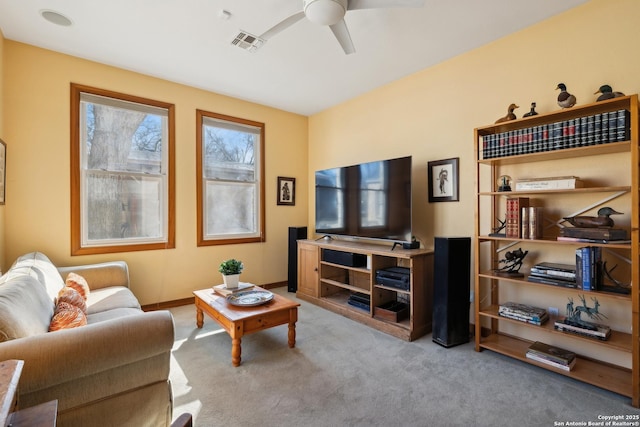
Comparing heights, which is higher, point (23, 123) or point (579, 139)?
point (23, 123)

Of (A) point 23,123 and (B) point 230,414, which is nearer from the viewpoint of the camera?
(B) point 230,414

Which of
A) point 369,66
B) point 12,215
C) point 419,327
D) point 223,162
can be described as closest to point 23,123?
point 12,215

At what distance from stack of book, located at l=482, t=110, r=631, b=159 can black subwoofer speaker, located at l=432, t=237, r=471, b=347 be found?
837mm

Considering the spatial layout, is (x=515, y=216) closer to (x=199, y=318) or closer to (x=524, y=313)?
(x=524, y=313)

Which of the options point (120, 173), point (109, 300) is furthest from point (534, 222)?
point (120, 173)

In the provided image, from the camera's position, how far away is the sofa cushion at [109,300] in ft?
7.62

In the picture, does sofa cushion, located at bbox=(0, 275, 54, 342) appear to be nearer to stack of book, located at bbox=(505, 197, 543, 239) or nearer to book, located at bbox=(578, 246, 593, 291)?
stack of book, located at bbox=(505, 197, 543, 239)

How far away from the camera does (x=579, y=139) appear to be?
2.02 meters

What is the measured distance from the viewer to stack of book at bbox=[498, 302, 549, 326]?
223 cm

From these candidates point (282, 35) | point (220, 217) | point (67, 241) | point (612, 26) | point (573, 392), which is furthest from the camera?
point (220, 217)

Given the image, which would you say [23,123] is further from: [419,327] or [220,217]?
[419,327]

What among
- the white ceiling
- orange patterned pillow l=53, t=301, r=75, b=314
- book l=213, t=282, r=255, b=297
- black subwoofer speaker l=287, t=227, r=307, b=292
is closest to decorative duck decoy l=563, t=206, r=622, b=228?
the white ceiling

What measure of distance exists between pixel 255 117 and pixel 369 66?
1.88 metres

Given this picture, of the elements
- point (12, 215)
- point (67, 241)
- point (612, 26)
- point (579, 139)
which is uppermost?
point (612, 26)
